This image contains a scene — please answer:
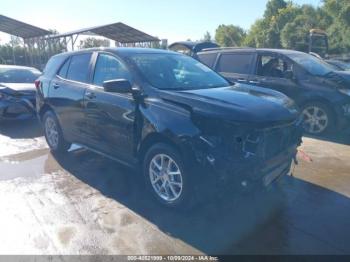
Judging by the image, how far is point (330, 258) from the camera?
9.71ft

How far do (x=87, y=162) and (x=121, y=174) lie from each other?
833 millimetres

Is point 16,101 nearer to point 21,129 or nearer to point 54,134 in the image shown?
point 21,129

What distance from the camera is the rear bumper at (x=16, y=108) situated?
25.8ft

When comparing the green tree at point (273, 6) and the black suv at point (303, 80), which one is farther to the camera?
the green tree at point (273, 6)

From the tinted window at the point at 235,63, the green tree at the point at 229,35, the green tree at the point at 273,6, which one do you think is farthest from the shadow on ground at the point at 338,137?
the green tree at the point at 273,6

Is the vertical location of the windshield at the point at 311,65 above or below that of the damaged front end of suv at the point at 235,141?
above

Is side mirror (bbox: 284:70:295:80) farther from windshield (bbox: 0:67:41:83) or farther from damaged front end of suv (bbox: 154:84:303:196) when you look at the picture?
windshield (bbox: 0:67:41:83)

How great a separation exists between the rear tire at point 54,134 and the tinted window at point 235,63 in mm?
4070

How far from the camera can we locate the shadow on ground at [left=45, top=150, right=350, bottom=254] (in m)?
3.17

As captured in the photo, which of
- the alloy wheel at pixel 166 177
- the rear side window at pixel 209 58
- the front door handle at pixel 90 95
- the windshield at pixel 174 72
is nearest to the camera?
the alloy wheel at pixel 166 177

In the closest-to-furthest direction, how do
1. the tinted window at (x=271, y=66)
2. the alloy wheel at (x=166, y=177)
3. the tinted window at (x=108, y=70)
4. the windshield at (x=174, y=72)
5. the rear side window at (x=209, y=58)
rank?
the alloy wheel at (x=166, y=177)
the windshield at (x=174, y=72)
the tinted window at (x=108, y=70)
the tinted window at (x=271, y=66)
the rear side window at (x=209, y=58)

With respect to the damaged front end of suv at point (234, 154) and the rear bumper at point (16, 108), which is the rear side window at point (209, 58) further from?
the damaged front end of suv at point (234, 154)

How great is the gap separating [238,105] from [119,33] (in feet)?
76.5

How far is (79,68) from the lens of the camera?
5.13 meters
